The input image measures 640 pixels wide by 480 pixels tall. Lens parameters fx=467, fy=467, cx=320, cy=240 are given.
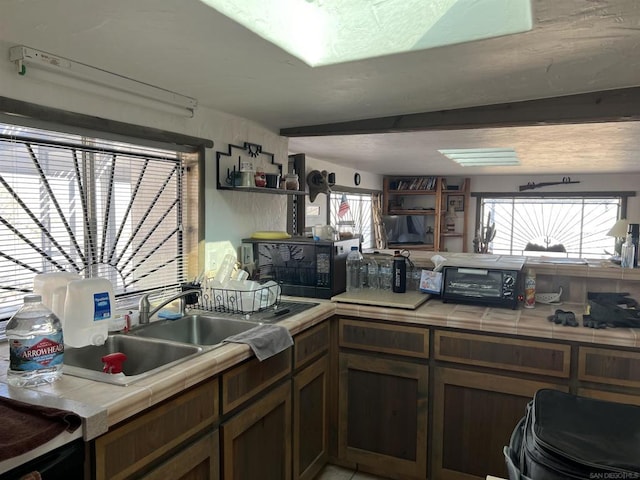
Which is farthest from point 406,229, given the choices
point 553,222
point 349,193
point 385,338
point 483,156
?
point 385,338

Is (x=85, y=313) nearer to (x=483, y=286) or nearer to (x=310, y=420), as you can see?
(x=310, y=420)

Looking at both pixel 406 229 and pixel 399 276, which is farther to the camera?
pixel 406 229

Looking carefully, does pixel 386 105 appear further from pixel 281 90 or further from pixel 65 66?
pixel 65 66

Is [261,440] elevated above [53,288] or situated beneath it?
situated beneath

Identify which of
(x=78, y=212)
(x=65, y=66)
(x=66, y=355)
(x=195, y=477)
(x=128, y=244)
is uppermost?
(x=65, y=66)

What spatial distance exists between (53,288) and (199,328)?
2.28ft

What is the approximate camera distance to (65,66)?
1770 millimetres

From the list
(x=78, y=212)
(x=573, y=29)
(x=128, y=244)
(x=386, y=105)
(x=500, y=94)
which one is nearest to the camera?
(x=573, y=29)

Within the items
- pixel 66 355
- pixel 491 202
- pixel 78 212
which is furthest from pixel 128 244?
pixel 491 202

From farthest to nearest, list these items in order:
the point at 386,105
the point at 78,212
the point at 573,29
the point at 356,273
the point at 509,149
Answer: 1. the point at 509,149
2. the point at 356,273
3. the point at 386,105
4. the point at 78,212
5. the point at 573,29

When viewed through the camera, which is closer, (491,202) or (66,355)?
(66,355)

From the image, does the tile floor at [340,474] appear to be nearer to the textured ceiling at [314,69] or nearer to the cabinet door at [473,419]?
the cabinet door at [473,419]

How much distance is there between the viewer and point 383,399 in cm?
245

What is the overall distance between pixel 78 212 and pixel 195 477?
1.18 metres
